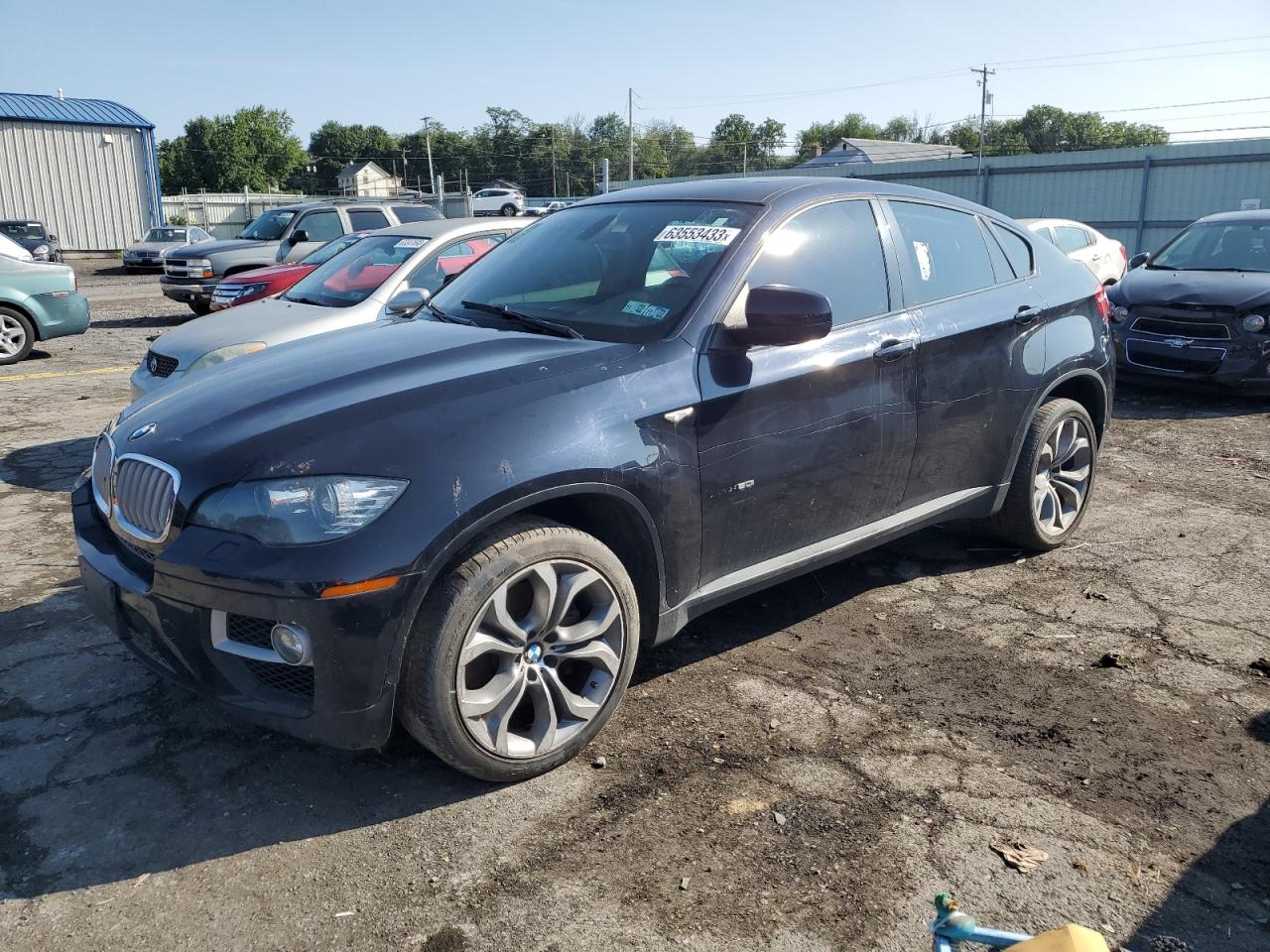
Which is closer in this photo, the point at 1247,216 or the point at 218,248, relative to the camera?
the point at 1247,216

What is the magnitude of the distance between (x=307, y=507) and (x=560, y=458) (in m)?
0.72

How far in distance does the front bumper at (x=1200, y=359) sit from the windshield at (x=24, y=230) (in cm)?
2684

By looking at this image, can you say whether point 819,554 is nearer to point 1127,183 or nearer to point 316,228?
point 316,228

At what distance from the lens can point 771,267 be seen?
3.62 m

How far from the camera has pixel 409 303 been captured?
179 inches

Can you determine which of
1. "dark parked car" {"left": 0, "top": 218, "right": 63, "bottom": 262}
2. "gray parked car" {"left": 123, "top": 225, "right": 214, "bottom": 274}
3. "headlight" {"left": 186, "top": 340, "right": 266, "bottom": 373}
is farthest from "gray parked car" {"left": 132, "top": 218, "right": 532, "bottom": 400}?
"dark parked car" {"left": 0, "top": 218, "right": 63, "bottom": 262}

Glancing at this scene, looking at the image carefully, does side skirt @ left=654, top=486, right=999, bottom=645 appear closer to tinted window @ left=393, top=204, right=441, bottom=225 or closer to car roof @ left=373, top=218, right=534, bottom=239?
car roof @ left=373, top=218, right=534, bottom=239

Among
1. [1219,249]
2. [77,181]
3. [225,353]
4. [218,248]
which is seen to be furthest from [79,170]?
[1219,249]

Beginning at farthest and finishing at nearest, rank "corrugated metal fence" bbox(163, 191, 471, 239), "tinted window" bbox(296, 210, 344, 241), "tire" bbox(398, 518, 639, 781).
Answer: "corrugated metal fence" bbox(163, 191, 471, 239), "tinted window" bbox(296, 210, 344, 241), "tire" bbox(398, 518, 639, 781)

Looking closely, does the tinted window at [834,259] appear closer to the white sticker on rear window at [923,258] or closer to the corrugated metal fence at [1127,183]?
the white sticker on rear window at [923,258]

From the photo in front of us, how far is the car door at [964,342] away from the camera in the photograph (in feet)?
13.4

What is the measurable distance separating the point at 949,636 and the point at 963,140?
115m

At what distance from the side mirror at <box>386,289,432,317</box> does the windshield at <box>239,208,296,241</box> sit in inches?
480

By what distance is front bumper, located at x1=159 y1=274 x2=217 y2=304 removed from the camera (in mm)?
14953
